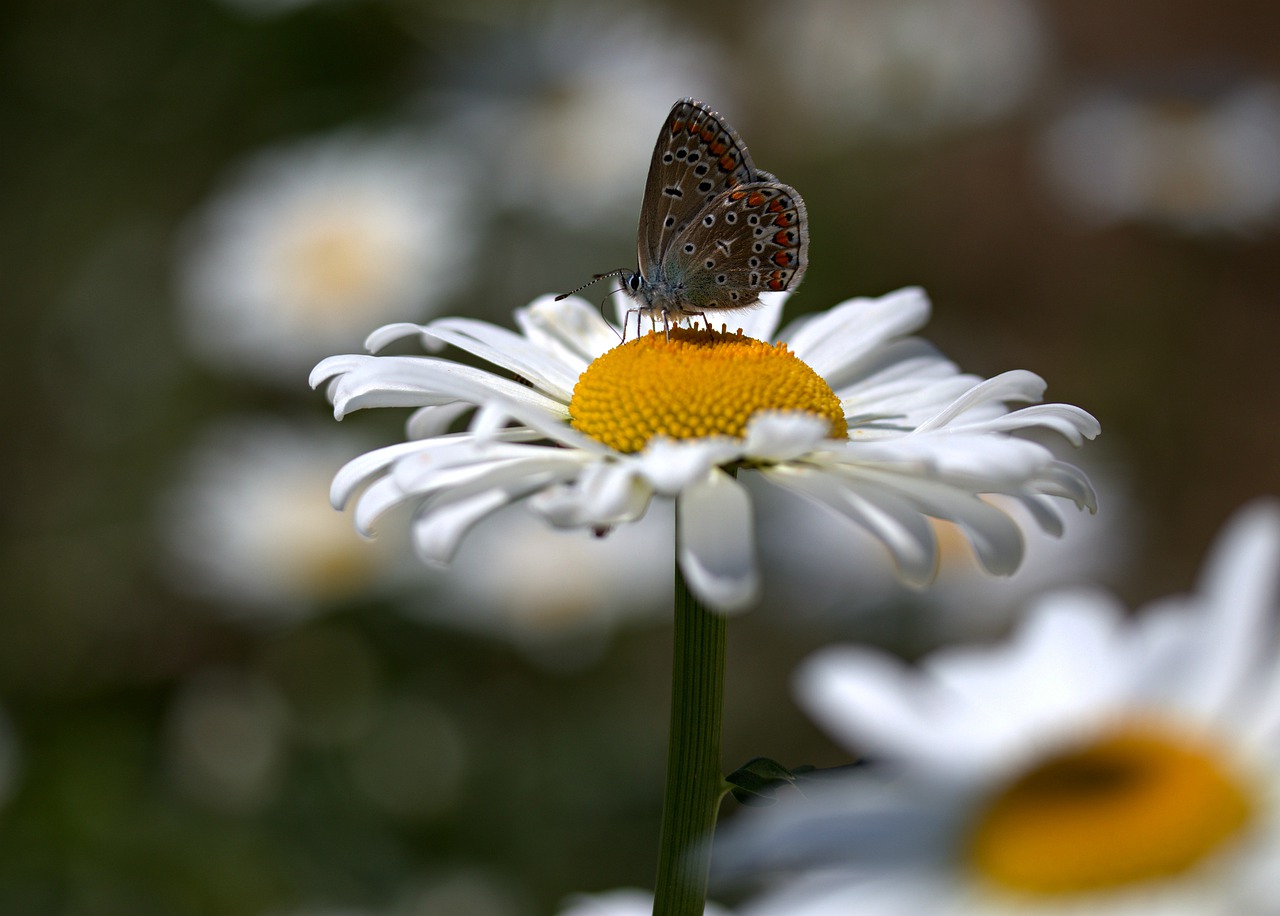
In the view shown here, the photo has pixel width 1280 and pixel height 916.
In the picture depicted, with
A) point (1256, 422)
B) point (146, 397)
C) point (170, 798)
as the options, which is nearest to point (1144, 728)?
point (170, 798)

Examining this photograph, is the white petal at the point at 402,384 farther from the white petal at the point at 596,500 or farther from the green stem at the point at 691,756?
the green stem at the point at 691,756

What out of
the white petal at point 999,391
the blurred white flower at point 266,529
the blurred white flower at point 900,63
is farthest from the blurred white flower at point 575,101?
the white petal at point 999,391

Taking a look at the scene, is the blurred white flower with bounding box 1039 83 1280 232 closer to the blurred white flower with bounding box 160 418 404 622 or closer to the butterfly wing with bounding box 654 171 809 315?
the blurred white flower with bounding box 160 418 404 622

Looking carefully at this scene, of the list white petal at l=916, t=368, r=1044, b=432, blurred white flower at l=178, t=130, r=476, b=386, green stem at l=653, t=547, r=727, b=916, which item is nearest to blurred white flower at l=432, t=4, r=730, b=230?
blurred white flower at l=178, t=130, r=476, b=386

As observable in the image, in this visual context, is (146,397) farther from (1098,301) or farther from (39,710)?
(1098,301)

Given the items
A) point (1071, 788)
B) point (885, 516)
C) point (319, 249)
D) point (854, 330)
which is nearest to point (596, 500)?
point (885, 516)

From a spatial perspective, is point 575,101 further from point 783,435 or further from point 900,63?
point 783,435
